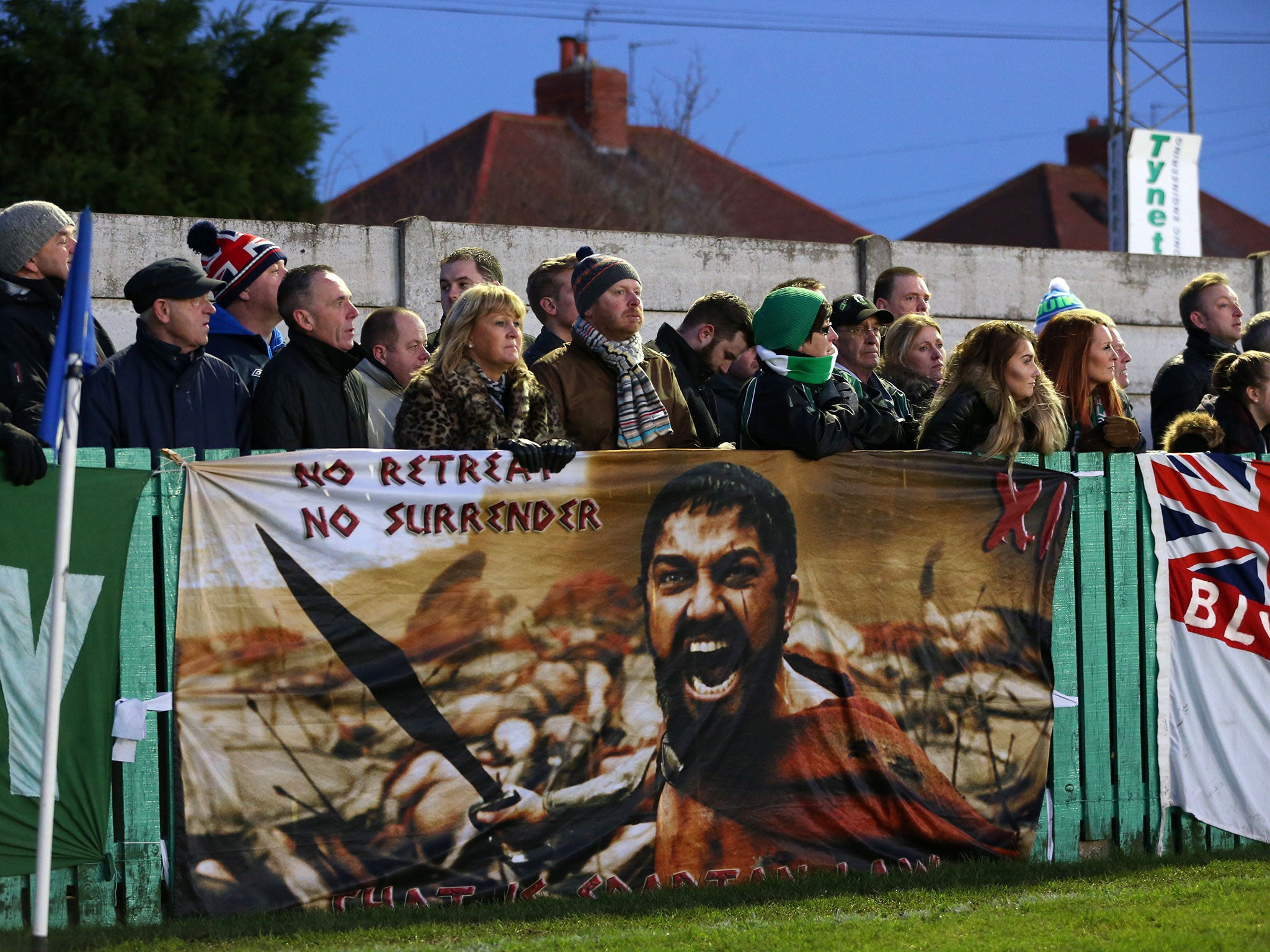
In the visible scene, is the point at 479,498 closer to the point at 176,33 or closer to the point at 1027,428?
the point at 1027,428

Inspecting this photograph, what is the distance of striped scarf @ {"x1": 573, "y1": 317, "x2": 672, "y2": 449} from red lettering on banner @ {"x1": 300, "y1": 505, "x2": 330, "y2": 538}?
1.22 metres

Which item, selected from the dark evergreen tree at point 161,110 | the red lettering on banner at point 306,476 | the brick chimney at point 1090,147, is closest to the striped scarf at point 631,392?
the red lettering on banner at point 306,476

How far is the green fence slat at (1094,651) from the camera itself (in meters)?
6.13

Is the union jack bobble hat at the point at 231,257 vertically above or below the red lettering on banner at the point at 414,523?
above

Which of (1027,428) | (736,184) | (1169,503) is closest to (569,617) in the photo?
(1027,428)

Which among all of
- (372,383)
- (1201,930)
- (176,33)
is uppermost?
(176,33)

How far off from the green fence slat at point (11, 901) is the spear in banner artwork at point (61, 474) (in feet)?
0.50

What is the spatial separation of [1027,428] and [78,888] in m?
3.93

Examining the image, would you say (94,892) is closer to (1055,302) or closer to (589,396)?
(589,396)

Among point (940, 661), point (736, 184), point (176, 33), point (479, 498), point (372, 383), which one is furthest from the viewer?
point (736, 184)

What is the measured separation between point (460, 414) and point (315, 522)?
2.26ft

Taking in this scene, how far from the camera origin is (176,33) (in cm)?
1770

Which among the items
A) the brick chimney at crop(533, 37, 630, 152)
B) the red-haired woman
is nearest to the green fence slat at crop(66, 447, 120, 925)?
the red-haired woman

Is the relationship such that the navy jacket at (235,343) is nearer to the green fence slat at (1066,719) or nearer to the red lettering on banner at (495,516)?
the red lettering on banner at (495,516)
